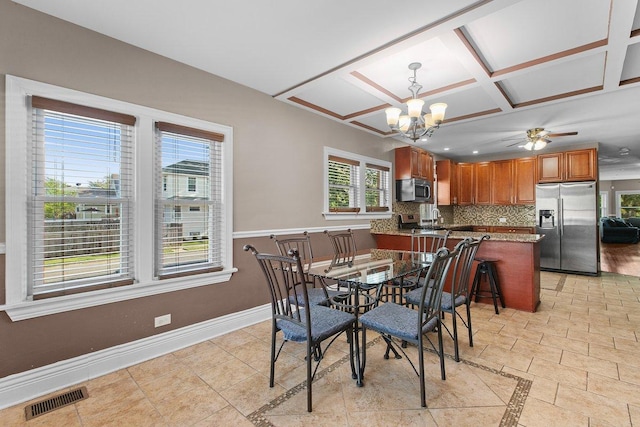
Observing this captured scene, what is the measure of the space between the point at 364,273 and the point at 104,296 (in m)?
2.05

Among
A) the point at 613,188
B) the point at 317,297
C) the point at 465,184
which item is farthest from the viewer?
the point at 613,188

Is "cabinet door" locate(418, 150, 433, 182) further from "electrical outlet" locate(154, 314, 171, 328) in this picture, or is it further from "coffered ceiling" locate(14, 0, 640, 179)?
"electrical outlet" locate(154, 314, 171, 328)

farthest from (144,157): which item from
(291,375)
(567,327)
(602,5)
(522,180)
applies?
(522,180)

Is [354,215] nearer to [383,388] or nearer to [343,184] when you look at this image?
[343,184]

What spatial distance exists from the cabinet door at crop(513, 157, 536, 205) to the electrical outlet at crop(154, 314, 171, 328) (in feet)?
22.4

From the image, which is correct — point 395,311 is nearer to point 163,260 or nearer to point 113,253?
point 163,260

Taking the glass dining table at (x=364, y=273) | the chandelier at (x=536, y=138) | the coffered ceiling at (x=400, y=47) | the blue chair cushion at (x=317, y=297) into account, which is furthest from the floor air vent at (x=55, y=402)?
the chandelier at (x=536, y=138)

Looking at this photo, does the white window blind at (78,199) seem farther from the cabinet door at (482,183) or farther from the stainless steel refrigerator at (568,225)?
the stainless steel refrigerator at (568,225)

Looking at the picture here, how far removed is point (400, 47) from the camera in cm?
241

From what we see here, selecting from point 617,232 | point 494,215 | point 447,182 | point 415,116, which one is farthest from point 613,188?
point 415,116

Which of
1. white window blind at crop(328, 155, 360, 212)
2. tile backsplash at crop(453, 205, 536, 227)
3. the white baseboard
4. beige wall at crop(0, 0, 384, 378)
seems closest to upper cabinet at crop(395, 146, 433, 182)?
white window blind at crop(328, 155, 360, 212)

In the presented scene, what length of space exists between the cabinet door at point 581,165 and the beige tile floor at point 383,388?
3664mm

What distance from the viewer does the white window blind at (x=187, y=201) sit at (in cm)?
270

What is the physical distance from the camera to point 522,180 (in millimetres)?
6406
